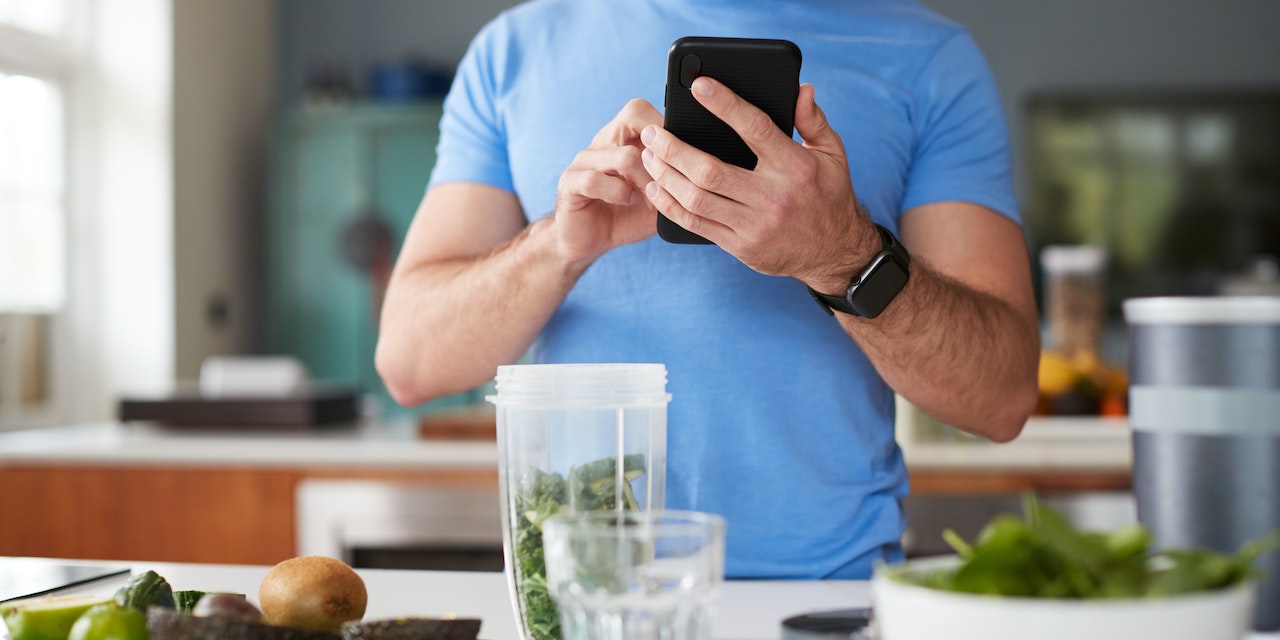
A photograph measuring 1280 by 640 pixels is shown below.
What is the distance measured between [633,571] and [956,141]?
740 millimetres

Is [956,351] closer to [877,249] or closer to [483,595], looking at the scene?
[877,249]

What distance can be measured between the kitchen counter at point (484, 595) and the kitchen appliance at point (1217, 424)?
7cm

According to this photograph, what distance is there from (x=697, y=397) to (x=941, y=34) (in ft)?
1.44

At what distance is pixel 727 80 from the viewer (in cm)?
84

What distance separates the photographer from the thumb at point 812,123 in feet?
2.82

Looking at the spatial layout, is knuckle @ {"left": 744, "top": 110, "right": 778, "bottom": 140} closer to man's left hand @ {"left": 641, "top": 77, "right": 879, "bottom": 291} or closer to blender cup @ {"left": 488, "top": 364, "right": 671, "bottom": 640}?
man's left hand @ {"left": 641, "top": 77, "right": 879, "bottom": 291}

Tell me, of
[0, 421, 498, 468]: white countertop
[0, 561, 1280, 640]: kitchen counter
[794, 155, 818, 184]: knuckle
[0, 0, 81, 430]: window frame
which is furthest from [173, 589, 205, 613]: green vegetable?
[0, 0, 81, 430]: window frame

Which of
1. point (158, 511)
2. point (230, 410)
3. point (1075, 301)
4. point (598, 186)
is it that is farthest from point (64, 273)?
point (598, 186)

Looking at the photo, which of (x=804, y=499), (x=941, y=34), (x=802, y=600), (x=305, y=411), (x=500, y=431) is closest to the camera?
(x=500, y=431)

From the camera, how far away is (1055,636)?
0.46 metres

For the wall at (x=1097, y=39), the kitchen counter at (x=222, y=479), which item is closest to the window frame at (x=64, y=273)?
the wall at (x=1097, y=39)

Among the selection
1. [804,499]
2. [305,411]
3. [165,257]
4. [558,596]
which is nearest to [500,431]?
[558,596]

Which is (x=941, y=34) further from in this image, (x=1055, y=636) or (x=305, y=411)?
(x=305, y=411)

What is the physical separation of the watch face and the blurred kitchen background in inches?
136
